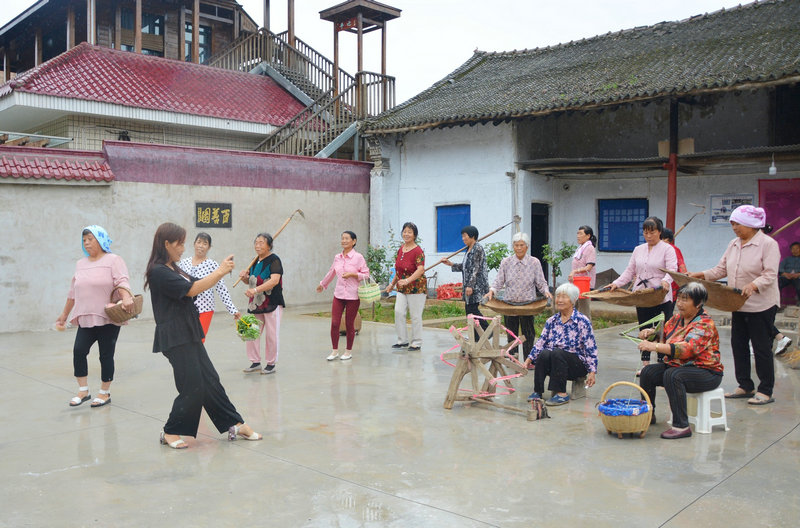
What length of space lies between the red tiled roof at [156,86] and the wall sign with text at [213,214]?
12.3 ft

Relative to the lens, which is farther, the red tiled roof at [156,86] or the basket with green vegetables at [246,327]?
the red tiled roof at [156,86]

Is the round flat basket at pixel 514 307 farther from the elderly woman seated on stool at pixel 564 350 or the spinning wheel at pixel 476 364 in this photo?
the elderly woman seated on stool at pixel 564 350

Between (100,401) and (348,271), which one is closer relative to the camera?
(100,401)

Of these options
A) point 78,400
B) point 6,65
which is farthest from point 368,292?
point 6,65

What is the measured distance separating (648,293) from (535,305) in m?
1.15

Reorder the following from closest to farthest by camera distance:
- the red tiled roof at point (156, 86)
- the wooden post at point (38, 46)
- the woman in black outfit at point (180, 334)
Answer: the woman in black outfit at point (180, 334), the red tiled roof at point (156, 86), the wooden post at point (38, 46)

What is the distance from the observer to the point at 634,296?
22.3ft

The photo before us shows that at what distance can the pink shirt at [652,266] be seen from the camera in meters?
6.98

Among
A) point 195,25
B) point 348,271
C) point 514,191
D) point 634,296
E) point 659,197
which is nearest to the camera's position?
point 634,296

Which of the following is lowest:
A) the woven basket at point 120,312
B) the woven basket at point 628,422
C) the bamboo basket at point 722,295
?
the woven basket at point 628,422

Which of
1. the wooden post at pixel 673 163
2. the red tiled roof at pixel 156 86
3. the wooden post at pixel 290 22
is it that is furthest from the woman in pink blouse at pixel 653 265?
the wooden post at pixel 290 22

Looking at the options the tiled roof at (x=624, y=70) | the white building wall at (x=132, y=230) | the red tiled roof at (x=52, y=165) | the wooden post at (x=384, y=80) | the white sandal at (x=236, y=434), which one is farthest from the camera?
the wooden post at (x=384, y=80)

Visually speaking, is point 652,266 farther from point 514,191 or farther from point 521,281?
point 514,191

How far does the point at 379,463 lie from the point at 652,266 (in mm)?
3764
